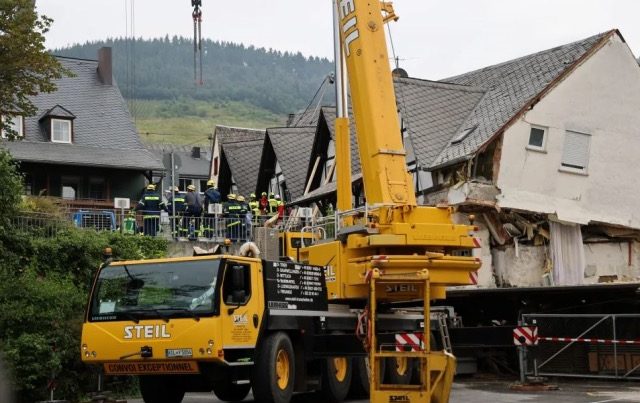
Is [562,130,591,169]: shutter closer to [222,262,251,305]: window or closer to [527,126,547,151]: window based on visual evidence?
[527,126,547,151]: window

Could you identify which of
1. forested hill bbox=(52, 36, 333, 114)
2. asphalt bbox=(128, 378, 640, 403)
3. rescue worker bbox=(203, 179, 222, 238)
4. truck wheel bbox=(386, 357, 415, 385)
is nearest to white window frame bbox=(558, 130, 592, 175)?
asphalt bbox=(128, 378, 640, 403)

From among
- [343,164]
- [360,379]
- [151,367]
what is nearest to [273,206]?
[343,164]

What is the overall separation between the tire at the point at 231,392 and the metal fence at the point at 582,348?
7.27 m

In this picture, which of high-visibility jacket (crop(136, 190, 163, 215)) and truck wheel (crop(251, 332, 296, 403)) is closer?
truck wheel (crop(251, 332, 296, 403))

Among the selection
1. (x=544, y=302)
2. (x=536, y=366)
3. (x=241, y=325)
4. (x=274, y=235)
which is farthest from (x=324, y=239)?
(x=544, y=302)

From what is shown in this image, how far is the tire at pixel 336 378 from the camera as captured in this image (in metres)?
17.4

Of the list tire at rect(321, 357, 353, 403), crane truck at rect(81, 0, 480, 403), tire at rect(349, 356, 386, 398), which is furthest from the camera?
tire at rect(349, 356, 386, 398)

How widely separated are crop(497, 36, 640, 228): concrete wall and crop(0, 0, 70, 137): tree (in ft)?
46.1

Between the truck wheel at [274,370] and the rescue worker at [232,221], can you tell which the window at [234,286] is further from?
the rescue worker at [232,221]

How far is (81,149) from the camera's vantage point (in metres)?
37.8

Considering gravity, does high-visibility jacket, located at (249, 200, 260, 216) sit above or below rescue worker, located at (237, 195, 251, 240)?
above

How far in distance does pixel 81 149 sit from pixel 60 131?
1133mm

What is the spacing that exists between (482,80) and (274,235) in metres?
18.5

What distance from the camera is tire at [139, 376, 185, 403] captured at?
55.2ft
